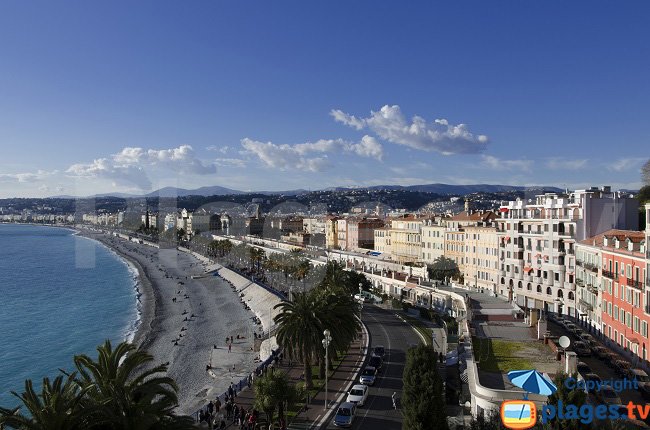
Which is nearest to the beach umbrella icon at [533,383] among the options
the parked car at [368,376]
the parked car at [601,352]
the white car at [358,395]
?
the white car at [358,395]

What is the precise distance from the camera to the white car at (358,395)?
87.3 feet

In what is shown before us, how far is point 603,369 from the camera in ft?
100

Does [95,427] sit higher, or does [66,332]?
[95,427]

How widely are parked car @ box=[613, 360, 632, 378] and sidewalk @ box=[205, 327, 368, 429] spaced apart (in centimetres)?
1472

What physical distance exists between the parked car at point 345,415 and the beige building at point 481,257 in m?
41.7

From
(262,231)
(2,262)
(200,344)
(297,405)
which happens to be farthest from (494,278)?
(2,262)

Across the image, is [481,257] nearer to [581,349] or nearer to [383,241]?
[383,241]

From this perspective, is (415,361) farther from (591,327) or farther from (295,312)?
(591,327)

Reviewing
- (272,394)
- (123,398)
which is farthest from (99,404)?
(272,394)

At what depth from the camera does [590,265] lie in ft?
142

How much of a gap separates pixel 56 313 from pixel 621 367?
72816mm

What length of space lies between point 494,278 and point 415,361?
147ft

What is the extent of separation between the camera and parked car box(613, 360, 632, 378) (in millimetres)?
28789

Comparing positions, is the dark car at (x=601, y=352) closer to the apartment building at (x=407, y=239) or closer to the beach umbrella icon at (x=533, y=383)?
the beach umbrella icon at (x=533, y=383)
